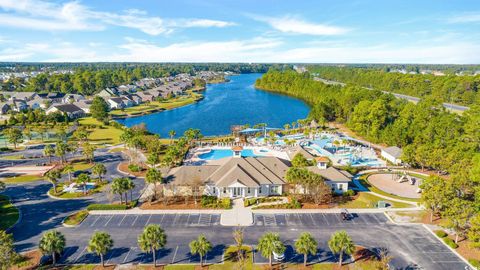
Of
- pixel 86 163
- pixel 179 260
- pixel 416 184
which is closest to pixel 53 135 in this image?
pixel 86 163

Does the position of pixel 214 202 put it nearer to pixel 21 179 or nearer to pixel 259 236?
pixel 259 236

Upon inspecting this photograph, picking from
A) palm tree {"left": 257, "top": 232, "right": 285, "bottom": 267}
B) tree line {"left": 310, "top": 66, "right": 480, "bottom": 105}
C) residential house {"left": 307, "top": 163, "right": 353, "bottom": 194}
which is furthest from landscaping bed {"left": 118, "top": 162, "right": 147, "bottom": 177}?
tree line {"left": 310, "top": 66, "right": 480, "bottom": 105}

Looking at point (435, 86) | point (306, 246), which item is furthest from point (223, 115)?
point (435, 86)

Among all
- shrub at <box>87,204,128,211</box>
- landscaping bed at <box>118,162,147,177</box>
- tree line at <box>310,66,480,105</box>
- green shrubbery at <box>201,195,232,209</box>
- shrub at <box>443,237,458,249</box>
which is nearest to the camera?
shrub at <box>443,237,458,249</box>

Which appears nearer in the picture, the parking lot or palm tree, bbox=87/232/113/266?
palm tree, bbox=87/232/113/266

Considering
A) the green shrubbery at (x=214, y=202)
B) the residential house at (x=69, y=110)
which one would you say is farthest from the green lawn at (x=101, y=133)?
the green shrubbery at (x=214, y=202)

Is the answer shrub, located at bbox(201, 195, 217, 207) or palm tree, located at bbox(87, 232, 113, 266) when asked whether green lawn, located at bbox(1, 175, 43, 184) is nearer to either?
shrub, located at bbox(201, 195, 217, 207)

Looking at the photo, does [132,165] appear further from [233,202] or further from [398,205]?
[398,205]
